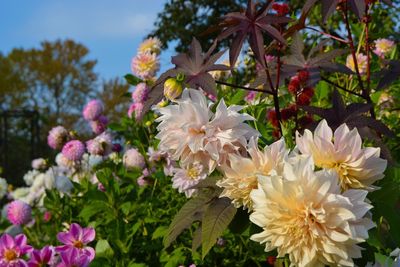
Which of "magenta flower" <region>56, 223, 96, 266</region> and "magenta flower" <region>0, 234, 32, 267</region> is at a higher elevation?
"magenta flower" <region>0, 234, 32, 267</region>

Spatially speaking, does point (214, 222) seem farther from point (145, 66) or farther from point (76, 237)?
point (145, 66)

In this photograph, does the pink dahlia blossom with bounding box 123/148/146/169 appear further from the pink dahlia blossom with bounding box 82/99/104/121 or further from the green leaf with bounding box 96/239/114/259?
the green leaf with bounding box 96/239/114/259

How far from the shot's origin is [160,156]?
226 centimetres

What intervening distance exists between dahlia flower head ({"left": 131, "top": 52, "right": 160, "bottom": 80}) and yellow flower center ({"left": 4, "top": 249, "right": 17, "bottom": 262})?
1.01 meters

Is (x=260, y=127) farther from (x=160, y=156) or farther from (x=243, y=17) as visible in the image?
(x=160, y=156)

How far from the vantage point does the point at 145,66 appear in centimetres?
250

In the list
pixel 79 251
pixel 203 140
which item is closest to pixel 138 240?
pixel 79 251

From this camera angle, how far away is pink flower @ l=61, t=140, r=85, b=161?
2.74 meters

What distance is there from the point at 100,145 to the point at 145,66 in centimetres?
43

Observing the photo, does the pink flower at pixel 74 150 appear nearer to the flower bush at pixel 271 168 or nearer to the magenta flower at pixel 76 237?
the flower bush at pixel 271 168

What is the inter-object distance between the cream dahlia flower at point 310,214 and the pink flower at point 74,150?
6.19ft

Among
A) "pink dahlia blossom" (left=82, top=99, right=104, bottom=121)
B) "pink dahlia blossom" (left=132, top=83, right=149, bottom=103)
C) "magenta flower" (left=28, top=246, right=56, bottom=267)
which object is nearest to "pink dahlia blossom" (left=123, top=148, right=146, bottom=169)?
"pink dahlia blossom" (left=132, top=83, right=149, bottom=103)

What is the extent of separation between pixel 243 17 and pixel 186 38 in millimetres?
11664

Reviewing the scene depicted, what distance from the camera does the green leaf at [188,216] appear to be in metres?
1.18
